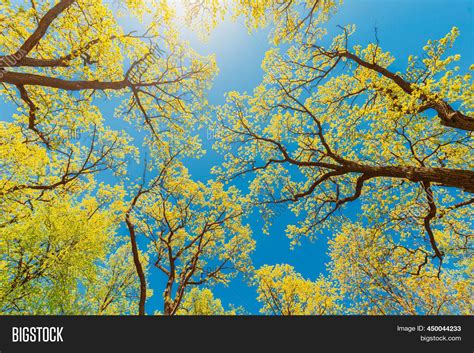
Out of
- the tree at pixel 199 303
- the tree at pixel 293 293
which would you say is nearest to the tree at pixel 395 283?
the tree at pixel 293 293

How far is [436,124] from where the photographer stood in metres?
8.26

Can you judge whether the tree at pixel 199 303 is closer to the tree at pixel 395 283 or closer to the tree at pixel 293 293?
the tree at pixel 293 293

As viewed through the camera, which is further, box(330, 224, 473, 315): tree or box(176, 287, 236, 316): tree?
box(176, 287, 236, 316): tree

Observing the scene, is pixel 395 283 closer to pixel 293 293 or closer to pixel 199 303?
pixel 293 293

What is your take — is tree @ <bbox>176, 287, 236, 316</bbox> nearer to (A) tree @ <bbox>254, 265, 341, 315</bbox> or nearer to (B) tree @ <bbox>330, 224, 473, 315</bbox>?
(A) tree @ <bbox>254, 265, 341, 315</bbox>

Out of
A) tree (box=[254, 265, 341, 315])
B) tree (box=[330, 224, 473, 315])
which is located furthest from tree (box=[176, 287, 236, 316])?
tree (box=[330, 224, 473, 315])

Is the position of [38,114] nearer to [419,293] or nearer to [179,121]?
[179,121]

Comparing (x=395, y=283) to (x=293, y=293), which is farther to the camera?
(x=293, y=293)

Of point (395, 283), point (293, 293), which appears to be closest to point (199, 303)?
point (293, 293)

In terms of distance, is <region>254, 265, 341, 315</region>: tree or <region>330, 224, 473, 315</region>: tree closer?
<region>330, 224, 473, 315</region>: tree

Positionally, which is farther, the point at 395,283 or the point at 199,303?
the point at 199,303

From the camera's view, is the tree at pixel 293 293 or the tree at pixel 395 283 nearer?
the tree at pixel 395 283
